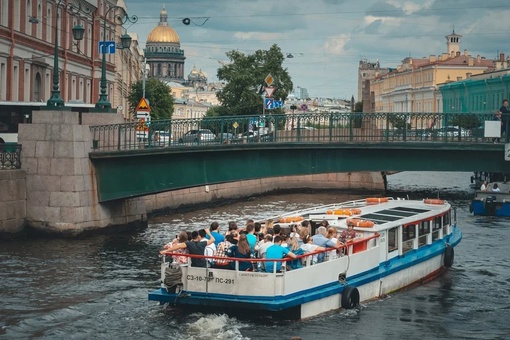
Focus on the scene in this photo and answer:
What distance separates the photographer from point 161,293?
22203 mm

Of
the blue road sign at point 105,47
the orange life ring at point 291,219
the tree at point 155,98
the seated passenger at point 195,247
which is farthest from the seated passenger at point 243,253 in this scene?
the tree at point 155,98

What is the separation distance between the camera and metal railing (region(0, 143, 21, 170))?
113 ft

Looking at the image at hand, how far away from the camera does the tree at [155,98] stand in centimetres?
8000

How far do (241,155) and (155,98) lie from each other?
5062 cm

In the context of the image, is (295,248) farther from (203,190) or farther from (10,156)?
(203,190)

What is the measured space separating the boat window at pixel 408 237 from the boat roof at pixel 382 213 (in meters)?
0.23

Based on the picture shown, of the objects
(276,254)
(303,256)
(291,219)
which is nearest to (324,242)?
(303,256)

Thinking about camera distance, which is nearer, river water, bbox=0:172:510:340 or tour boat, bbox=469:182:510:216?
river water, bbox=0:172:510:340

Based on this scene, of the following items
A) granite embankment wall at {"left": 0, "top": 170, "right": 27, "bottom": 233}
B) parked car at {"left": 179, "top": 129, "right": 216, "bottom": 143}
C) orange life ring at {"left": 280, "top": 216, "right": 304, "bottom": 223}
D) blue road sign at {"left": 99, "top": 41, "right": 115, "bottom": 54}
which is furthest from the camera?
blue road sign at {"left": 99, "top": 41, "right": 115, "bottom": 54}

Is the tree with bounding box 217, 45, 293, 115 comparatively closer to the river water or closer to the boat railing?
the river water

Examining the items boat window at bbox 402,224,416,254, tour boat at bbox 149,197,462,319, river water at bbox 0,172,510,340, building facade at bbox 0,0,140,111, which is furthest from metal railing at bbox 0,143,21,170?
boat window at bbox 402,224,416,254

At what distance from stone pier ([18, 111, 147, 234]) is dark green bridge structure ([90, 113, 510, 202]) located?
3.15ft

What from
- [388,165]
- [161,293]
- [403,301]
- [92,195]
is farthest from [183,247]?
[388,165]

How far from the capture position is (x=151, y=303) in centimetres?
2406
